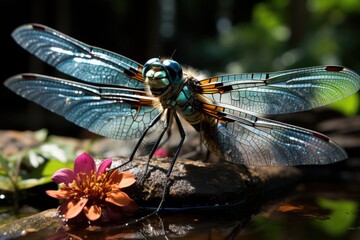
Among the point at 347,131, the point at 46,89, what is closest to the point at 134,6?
the point at 347,131

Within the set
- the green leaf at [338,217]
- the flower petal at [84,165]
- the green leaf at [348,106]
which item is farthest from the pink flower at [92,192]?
the green leaf at [348,106]

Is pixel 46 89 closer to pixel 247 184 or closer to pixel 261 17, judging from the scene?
pixel 247 184

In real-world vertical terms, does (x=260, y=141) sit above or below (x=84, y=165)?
above

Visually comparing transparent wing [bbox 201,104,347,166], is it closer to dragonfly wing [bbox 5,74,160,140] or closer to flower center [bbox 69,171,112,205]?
dragonfly wing [bbox 5,74,160,140]

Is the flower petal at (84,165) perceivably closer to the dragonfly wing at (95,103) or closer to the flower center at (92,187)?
the flower center at (92,187)

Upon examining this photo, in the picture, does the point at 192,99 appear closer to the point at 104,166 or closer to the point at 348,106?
the point at 104,166

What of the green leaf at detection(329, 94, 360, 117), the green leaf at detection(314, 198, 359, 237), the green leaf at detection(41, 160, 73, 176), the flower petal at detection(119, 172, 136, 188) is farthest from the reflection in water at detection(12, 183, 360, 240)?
the green leaf at detection(329, 94, 360, 117)

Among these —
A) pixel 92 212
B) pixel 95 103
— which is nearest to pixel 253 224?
pixel 92 212
